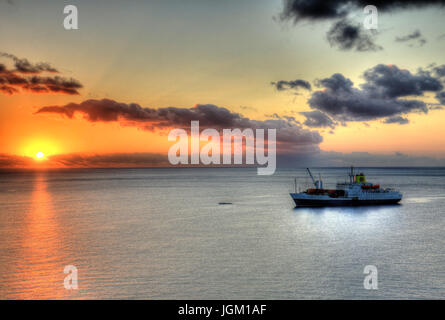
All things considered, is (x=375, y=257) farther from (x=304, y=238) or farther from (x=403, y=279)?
(x=304, y=238)

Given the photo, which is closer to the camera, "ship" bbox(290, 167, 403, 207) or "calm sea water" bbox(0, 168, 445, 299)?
"calm sea water" bbox(0, 168, 445, 299)

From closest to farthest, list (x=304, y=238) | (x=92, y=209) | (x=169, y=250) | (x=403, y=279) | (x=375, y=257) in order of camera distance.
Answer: (x=403, y=279) → (x=375, y=257) → (x=169, y=250) → (x=304, y=238) → (x=92, y=209)

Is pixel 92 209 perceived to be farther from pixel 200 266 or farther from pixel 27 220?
pixel 200 266

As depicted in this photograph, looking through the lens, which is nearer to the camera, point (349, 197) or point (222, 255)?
point (222, 255)

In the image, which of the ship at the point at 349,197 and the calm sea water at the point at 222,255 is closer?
the calm sea water at the point at 222,255

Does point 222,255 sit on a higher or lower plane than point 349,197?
lower

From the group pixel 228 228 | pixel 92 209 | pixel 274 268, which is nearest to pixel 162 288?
pixel 274 268

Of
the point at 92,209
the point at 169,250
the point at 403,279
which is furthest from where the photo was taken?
the point at 92,209

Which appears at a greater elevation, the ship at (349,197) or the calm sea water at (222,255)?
the ship at (349,197)

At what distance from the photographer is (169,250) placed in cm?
4553

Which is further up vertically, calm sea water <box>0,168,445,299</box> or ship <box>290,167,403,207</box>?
ship <box>290,167,403,207</box>
